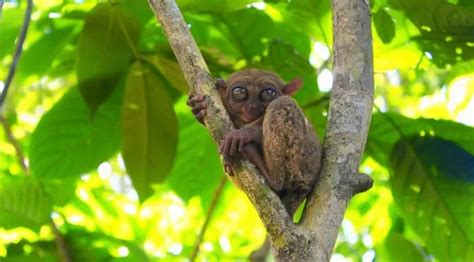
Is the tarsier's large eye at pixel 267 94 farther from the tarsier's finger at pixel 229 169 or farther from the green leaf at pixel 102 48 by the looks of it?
the green leaf at pixel 102 48

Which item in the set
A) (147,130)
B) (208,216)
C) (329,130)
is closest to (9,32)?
(147,130)

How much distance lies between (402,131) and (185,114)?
3.74ft

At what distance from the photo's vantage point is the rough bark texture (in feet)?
7.45

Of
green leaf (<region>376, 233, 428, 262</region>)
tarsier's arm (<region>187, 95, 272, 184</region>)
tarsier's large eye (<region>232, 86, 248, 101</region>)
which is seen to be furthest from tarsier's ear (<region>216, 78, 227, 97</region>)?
green leaf (<region>376, 233, 428, 262</region>)

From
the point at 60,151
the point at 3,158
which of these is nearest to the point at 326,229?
the point at 60,151

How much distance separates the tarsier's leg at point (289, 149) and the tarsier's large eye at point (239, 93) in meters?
0.36

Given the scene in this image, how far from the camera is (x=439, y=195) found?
3734mm

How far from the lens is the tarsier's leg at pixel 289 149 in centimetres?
283

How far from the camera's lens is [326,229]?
2.32m

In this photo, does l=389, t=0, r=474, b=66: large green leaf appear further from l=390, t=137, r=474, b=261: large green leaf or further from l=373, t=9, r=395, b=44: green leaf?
l=390, t=137, r=474, b=261: large green leaf

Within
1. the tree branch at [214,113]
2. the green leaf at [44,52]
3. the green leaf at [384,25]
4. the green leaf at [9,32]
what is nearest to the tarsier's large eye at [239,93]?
the tree branch at [214,113]

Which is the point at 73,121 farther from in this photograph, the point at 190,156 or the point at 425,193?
the point at 425,193

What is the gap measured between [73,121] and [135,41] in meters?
0.52

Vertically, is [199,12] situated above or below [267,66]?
above
